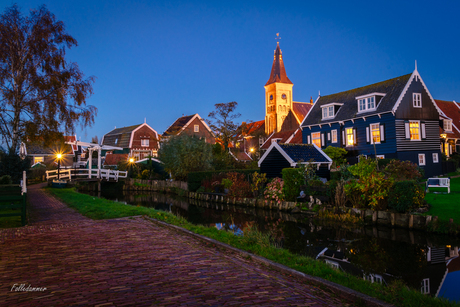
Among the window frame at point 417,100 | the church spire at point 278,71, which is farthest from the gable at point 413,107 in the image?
the church spire at point 278,71

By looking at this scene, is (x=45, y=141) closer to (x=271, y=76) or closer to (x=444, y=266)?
(x=444, y=266)

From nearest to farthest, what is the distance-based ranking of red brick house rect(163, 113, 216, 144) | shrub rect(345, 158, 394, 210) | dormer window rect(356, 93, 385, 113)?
1. shrub rect(345, 158, 394, 210)
2. dormer window rect(356, 93, 385, 113)
3. red brick house rect(163, 113, 216, 144)

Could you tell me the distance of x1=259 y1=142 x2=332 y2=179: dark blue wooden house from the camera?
19.1 metres

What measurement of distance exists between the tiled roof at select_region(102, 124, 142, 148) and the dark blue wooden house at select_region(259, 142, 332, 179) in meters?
38.8

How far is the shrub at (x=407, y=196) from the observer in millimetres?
12008

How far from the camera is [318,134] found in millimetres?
32188

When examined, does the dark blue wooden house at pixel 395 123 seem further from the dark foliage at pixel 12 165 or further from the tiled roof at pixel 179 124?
the tiled roof at pixel 179 124

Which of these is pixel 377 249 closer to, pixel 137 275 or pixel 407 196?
pixel 407 196

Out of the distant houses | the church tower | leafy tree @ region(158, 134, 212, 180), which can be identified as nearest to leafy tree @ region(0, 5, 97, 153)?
leafy tree @ region(158, 134, 212, 180)

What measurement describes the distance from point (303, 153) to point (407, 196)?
8.10m

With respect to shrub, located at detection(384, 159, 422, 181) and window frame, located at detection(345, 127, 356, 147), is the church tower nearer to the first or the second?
window frame, located at detection(345, 127, 356, 147)

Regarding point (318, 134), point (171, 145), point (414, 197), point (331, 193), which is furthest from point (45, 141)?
point (318, 134)

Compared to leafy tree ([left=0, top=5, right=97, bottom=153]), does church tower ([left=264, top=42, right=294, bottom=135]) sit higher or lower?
higher

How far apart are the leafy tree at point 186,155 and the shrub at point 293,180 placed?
14.1 m
